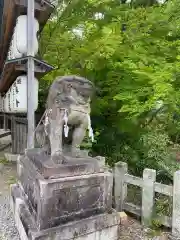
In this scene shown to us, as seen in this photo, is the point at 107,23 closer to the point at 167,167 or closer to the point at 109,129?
the point at 109,129

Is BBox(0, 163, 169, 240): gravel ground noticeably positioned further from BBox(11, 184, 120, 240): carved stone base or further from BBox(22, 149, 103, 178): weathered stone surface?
BBox(22, 149, 103, 178): weathered stone surface

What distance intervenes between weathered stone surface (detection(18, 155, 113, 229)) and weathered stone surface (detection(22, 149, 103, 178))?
0.06 m

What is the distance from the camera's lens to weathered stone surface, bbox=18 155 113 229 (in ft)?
11.1

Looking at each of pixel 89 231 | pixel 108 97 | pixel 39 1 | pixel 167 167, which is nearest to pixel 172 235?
pixel 89 231

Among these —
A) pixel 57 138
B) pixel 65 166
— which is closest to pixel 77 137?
pixel 57 138

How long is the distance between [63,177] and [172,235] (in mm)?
Answer: 2027

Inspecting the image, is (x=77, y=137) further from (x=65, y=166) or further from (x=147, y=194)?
(x=147, y=194)

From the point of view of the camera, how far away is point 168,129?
8219 millimetres

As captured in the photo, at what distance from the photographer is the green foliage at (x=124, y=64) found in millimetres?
5113

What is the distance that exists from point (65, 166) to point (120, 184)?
1679 millimetres

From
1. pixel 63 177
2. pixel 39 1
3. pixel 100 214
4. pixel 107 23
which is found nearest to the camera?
pixel 63 177

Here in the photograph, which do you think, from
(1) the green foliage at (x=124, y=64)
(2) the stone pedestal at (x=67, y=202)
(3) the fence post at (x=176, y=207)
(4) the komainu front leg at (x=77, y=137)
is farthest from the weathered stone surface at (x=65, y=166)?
Result: (1) the green foliage at (x=124, y=64)

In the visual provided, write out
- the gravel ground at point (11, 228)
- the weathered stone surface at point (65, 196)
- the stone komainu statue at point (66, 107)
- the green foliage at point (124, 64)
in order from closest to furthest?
the weathered stone surface at point (65, 196)
the stone komainu statue at point (66, 107)
the gravel ground at point (11, 228)
the green foliage at point (124, 64)

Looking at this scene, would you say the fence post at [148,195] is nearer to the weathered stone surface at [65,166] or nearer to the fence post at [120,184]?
the fence post at [120,184]
